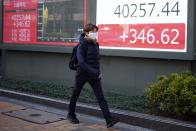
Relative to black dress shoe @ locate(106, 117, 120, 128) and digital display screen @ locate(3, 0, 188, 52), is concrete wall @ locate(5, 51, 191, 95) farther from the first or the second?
black dress shoe @ locate(106, 117, 120, 128)

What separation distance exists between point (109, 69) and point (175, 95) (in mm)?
2800

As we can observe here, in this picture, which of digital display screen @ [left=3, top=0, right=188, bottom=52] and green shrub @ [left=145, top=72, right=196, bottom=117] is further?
digital display screen @ [left=3, top=0, right=188, bottom=52]

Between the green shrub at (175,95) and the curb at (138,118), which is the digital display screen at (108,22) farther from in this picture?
the curb at (138,118)

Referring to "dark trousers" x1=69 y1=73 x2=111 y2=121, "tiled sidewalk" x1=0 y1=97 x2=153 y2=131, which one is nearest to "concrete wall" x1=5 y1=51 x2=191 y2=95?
"tiled sidewalk" x1=0 y1=97 x2=153 y2=131

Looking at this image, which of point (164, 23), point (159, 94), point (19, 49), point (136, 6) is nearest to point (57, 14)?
point (19, 49)

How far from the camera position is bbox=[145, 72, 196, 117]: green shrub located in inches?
251

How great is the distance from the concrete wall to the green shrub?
113 centimetres

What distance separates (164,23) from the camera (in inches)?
314

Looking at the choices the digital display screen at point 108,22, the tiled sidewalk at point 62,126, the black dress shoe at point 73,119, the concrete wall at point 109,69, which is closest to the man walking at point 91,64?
the tiled sidewalk at point 62,126

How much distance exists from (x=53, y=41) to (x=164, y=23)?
3.37 m

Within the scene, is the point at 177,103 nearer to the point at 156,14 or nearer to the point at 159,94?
the point at 159,94

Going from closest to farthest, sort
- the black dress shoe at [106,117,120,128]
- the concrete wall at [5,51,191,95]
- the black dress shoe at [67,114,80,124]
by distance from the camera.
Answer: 1. the black dress shoe at [106,117,120,128]
2. the black dress shoe at [67,114,80,124]
3. the concrete wall at [5,51,191,95]

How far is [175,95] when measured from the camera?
6.52 m

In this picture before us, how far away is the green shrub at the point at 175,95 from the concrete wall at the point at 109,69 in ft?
3.71
